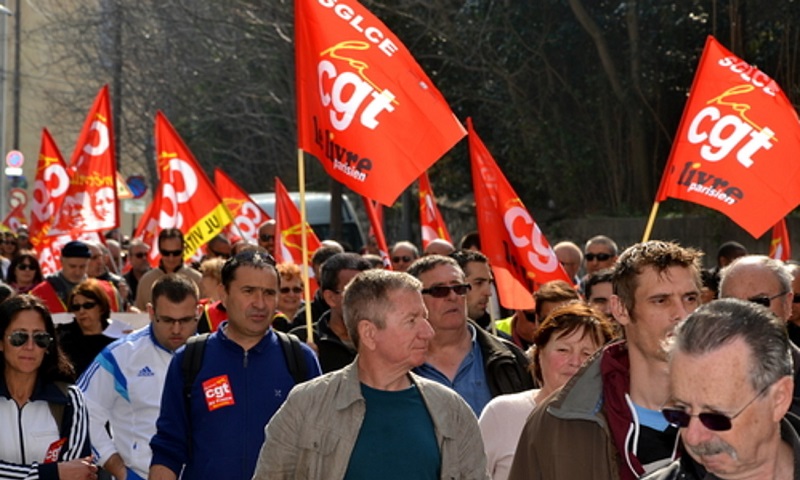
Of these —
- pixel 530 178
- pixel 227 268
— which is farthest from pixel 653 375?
pixel 530 178

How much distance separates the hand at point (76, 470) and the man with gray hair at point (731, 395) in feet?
13.8

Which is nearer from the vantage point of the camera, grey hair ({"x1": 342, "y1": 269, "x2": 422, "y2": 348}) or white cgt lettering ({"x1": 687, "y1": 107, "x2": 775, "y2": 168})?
grey hair ({"x1": 342, "y1": 269, "x2": 422, "y2": 348})

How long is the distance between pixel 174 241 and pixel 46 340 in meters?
6.96

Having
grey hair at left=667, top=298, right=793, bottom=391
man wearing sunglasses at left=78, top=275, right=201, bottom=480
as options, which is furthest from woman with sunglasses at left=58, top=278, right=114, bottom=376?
→ grey hair at left=667, top=298, right=793, bottom=391

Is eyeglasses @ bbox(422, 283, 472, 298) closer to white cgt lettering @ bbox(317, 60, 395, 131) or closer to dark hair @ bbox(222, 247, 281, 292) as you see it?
dark hair @ bbox(222, 247, 281, 292)

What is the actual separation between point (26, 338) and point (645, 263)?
3.45m

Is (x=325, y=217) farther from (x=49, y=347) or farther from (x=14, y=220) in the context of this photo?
(x=49, y=347)

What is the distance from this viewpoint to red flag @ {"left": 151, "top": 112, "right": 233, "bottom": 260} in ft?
55.0

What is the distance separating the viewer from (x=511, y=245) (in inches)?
453

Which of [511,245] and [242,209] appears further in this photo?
[242,209]

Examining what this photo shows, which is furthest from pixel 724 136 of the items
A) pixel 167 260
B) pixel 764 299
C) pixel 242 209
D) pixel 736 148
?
pixel 242 209

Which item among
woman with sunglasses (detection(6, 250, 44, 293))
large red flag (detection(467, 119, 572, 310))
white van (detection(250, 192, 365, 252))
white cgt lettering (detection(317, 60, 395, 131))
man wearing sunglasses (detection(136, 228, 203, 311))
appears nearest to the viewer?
white cgt lettering (detection(317, 60, 395, 131))

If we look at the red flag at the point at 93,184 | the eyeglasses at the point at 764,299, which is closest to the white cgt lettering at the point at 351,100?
the eyeglasses at the point at 764,299

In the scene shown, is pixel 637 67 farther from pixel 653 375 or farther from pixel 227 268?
pixel 653 375
